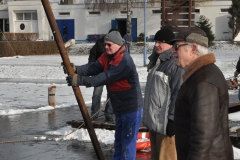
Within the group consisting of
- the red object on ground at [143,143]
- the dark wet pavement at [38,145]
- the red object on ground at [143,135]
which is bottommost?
the dark wet pavement at [38,145]

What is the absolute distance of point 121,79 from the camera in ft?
19.4

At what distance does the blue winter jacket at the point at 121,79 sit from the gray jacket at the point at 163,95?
52 cm

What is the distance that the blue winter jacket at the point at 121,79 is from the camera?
5.82 metres

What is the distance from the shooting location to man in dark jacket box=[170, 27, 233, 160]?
3326mm

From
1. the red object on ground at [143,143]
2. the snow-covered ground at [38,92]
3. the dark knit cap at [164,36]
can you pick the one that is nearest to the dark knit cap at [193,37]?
the dark knit cap at [164,36]

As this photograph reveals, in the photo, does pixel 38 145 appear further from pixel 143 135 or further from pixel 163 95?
pixel 163 95

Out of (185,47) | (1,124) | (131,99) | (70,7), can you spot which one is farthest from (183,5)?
(70,7)

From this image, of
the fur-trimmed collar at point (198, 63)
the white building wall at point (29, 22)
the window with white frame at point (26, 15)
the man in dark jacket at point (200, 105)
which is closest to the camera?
the man in dark jacket at point (200, 105)

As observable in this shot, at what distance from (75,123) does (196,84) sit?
236 inches

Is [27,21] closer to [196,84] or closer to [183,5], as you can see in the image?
[183,5]

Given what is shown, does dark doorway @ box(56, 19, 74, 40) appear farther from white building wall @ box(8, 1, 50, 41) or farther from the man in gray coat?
the man in gray coat

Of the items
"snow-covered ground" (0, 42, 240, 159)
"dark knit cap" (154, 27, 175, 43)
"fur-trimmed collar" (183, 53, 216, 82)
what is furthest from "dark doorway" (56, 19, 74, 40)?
"fur-trimmed collar" (183, 53, 216, 82)

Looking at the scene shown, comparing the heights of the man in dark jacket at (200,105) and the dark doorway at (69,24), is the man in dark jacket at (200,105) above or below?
above

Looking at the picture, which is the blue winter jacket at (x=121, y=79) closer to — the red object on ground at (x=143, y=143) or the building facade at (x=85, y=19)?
the red object on ground at (x=143, y=143)
